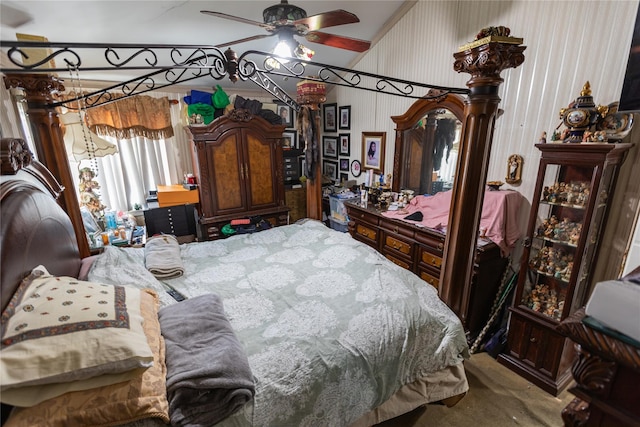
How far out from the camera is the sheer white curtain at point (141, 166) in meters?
3.50

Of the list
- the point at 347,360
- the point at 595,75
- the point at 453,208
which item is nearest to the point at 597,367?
the point at 347,360

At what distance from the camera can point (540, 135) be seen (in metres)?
2.19

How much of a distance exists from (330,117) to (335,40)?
232 centimetres

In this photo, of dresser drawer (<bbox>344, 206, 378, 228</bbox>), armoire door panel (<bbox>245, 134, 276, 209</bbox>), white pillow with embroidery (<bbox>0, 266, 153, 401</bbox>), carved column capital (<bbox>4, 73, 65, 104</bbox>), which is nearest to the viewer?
white pillow with embroidery (<bbox>0, 266, 153, 401</bbox>)

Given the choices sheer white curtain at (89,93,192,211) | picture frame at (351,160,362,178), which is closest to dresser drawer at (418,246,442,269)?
picture frame at (351,160,362,178)

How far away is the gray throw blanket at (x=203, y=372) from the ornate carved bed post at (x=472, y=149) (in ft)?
4.02

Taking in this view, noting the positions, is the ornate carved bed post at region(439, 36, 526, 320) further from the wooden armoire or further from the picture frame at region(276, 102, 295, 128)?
the picture frame at region(276, 102, 295, 128)

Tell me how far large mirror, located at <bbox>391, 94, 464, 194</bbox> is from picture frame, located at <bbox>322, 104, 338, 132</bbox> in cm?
138

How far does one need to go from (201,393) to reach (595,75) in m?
2.83

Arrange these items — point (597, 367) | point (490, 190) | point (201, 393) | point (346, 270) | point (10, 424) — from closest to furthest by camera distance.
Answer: point (597, 367), point (10, 424), point (201, 393), point (346, 270), point (490, 190)

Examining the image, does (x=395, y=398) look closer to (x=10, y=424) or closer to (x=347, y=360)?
(x=347, y=360)

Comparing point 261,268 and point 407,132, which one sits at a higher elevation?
point 407,132

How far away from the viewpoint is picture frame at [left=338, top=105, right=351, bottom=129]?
4268 mm

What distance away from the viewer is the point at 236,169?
12.0 ft
